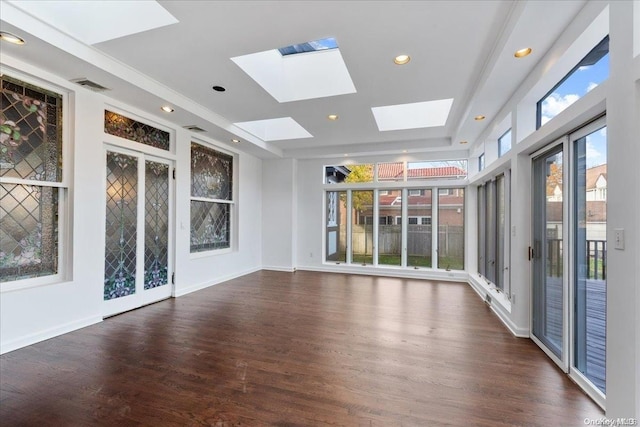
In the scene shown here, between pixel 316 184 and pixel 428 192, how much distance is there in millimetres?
2698

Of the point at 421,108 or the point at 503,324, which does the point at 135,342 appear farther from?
the point at 421,108

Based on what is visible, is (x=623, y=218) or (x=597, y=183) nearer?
(x=623, y=218)

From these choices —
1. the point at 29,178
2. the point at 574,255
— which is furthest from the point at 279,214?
the point at 574,255

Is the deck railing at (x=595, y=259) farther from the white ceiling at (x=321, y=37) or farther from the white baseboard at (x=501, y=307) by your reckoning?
the white ceiling at (x=321, y=37)

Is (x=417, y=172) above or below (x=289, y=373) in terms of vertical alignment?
above

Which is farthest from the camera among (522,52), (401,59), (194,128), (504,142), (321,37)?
(194,128)

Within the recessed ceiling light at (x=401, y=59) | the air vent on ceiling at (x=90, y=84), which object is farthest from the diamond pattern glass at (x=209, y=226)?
the recessed ceiling light at (x=401, y=59)

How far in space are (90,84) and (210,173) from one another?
2643 millimetres

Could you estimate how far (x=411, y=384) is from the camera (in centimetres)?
230

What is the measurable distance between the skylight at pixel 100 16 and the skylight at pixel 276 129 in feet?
9.53

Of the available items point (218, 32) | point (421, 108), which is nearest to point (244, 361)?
point (218, 32)

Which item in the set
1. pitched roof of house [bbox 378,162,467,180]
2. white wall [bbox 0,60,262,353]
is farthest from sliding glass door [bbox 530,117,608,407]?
white wall [bbox 0,60,262,353]

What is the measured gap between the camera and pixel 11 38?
2438 millimetres

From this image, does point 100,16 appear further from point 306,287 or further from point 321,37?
point 306,287
